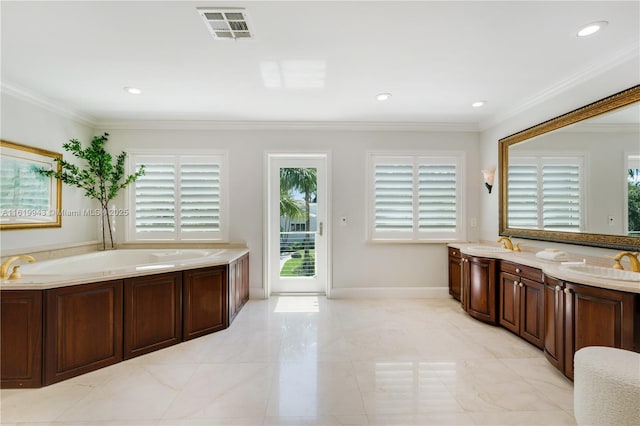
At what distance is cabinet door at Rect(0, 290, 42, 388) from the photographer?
2.17 metres

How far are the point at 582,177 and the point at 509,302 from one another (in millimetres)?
1438

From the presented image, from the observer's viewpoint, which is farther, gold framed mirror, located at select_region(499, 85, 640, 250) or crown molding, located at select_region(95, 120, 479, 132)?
crown molding, located at select_region(95, 120, 479, 132)

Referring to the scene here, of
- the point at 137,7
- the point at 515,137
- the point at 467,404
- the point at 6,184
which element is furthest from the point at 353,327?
the point at 6,184

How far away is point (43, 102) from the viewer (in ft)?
11.0

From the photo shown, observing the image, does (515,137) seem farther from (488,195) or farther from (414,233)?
(414,233)

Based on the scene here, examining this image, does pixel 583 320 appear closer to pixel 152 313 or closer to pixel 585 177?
pixel 585 177

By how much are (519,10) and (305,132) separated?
9.55ft

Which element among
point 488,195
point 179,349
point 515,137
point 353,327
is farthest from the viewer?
point 488,195

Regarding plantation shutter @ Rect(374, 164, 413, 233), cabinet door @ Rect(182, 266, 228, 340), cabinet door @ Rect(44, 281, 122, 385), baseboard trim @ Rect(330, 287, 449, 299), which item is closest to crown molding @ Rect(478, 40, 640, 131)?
plantation shutter @ Rect(374, 164, 413, 233)

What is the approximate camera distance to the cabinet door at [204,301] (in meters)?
2.99

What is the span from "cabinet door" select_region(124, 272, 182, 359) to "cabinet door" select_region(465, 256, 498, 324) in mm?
3367

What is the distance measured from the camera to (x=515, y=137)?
12.0 feet

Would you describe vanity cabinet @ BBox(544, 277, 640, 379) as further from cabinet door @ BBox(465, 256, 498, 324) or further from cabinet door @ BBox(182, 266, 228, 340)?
cabinet door @ BBox(182, 266, 228, 340)

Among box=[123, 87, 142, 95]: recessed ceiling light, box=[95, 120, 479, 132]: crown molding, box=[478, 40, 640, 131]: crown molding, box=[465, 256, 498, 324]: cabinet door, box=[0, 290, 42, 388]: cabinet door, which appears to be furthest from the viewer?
box=[95, 120, 479, 132]: crown molding
